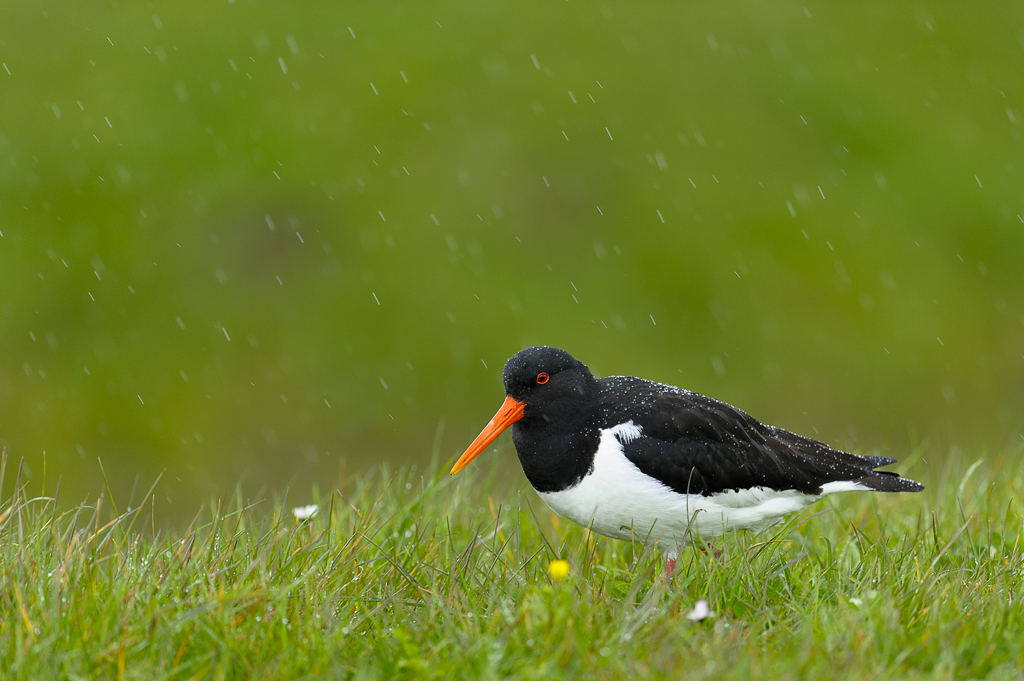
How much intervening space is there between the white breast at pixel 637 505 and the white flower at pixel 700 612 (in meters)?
0.97

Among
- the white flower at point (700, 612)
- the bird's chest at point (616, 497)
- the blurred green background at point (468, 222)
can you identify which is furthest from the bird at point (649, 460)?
the blurred green background at point (468, 222)

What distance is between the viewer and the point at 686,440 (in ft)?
17.2

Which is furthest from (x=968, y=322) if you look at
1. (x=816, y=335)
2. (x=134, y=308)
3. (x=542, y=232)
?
(x=134, y=308)

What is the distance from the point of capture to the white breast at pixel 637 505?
4930 millimetres

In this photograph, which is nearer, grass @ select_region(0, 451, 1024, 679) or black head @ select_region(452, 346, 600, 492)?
grass @ select_region(0, 451, 1024, 679)

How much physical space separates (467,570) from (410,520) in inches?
37.3

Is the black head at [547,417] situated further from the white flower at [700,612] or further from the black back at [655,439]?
the white flower at [700,612]

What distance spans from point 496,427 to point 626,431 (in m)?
0.75

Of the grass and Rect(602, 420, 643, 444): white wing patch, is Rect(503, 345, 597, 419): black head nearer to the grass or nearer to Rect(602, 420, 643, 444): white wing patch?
Rect(602, 420, 643, 444): white wing patch

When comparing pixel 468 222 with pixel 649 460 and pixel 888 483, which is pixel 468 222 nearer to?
pixel 888 483

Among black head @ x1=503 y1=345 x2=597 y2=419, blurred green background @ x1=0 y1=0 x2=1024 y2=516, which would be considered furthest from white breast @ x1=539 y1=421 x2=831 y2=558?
blurred green background @ x1=0 y1=0 x2=1024 y2=516

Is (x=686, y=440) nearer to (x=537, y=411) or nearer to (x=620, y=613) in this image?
(x=537, y=411)

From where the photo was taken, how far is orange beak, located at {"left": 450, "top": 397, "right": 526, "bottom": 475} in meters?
5.37

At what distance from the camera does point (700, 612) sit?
12.1 feet
